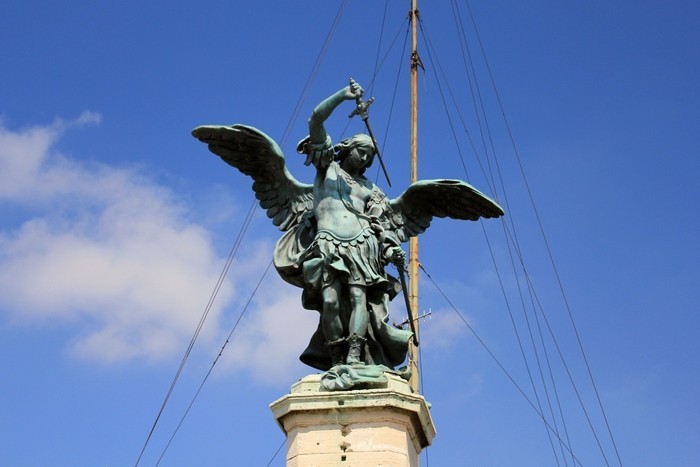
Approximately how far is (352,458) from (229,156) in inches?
138

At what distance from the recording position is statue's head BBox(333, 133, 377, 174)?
1058 cm

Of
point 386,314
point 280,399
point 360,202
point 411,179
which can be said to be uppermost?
point 411,179

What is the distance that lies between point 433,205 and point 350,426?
2.81 metres

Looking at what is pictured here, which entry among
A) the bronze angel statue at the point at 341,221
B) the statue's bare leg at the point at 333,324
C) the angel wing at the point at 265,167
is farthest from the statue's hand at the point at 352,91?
the statue's bare leg at the point at 333,324

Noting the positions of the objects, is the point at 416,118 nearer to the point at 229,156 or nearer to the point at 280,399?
the point at 229,156

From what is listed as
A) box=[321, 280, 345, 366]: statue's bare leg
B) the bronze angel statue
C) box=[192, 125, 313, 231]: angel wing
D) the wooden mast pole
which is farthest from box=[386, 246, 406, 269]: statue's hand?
the wooden mast pole

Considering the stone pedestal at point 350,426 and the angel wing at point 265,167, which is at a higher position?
the angel wing at point 265,167

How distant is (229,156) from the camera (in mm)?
10656

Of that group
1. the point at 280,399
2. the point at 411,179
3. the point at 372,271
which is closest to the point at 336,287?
the point at 372,271

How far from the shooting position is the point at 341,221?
33.4 ft

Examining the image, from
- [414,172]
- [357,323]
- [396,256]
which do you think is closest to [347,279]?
[357,323]

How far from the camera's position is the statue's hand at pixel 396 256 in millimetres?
10211

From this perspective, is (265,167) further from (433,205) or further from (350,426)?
(350,426)

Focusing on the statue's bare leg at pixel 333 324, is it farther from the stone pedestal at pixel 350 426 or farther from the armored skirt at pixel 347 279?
the stone pedestal at pixel 350 426
